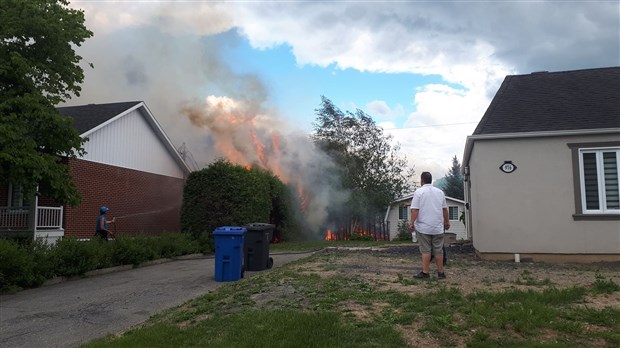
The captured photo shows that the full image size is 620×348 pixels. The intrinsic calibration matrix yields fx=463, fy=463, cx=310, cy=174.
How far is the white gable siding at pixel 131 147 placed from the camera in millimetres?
17109

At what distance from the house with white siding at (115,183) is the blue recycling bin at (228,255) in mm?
7391

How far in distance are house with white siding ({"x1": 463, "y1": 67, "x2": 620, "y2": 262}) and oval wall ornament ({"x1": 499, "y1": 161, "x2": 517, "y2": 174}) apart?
2 cm

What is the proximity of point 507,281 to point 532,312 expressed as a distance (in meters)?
2.19

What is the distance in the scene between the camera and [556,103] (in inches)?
441

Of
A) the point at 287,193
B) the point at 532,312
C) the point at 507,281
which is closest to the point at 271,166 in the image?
the point at 287,193

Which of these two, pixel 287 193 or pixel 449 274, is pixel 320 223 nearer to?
pixel 287 193

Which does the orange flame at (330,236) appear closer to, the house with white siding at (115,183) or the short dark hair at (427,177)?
the house with white siding at (115,183)

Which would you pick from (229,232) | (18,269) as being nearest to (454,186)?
(229,232)

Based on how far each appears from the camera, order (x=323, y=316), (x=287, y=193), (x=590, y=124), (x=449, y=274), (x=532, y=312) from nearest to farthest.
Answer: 1. (x=532, y=312)
2. (x=323, y=316)
3. (x=449, y=274)
4. (x=590, y=124)
5. (x=287, y=193)

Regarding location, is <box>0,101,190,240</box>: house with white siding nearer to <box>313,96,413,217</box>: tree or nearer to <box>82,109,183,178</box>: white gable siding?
<box>82,109,183,178</box>: white gable siding

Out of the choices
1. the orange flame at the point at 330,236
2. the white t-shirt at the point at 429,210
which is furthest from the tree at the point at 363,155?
the white t-shirt at the point at 429,210

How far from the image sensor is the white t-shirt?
6762 mm

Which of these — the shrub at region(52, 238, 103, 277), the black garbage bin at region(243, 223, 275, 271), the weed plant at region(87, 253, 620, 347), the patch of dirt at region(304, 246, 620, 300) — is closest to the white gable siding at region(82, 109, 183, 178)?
the shrub at region(52, 238, 103, 277)

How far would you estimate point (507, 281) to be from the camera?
21.8ft
